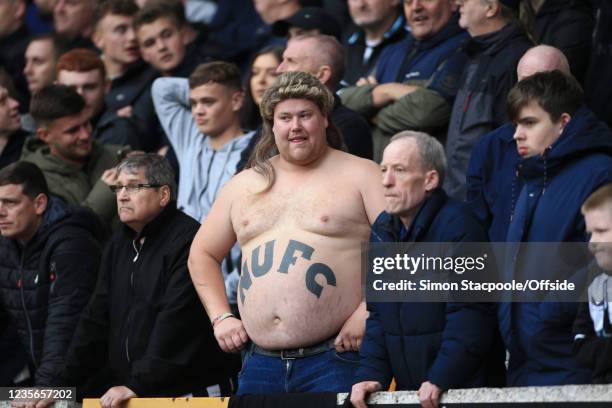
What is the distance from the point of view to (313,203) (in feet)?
25.3

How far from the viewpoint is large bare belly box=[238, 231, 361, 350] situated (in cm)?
754

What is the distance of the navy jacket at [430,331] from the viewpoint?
6922mm

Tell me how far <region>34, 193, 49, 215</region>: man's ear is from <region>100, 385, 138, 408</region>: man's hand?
1.92 metres

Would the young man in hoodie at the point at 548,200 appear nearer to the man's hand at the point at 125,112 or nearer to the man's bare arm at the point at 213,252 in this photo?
the man's bare arm at the point at 213,252

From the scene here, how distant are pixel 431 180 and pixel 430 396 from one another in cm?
114

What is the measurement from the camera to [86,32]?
48.0 feet

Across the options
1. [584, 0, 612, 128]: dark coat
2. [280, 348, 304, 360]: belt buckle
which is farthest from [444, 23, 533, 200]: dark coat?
[280, 348, 304, 360]: belt buckle

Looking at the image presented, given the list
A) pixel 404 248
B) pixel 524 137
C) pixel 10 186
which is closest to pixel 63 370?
pixel 10 186

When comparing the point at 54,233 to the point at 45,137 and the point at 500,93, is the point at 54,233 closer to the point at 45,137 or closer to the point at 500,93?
the point at 45,137

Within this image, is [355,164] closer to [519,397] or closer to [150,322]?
[150,322]

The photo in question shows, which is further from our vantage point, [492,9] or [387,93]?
[387,93]

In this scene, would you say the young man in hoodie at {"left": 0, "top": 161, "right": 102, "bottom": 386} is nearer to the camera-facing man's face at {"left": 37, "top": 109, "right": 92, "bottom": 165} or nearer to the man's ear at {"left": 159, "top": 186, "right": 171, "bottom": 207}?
the man's ear at {"left": 159, "top": 186, "right": 171, "bottom": 207}

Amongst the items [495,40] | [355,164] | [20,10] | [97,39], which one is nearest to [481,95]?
[495,40]

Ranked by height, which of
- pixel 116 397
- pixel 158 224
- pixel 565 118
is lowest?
pixel 116 397
